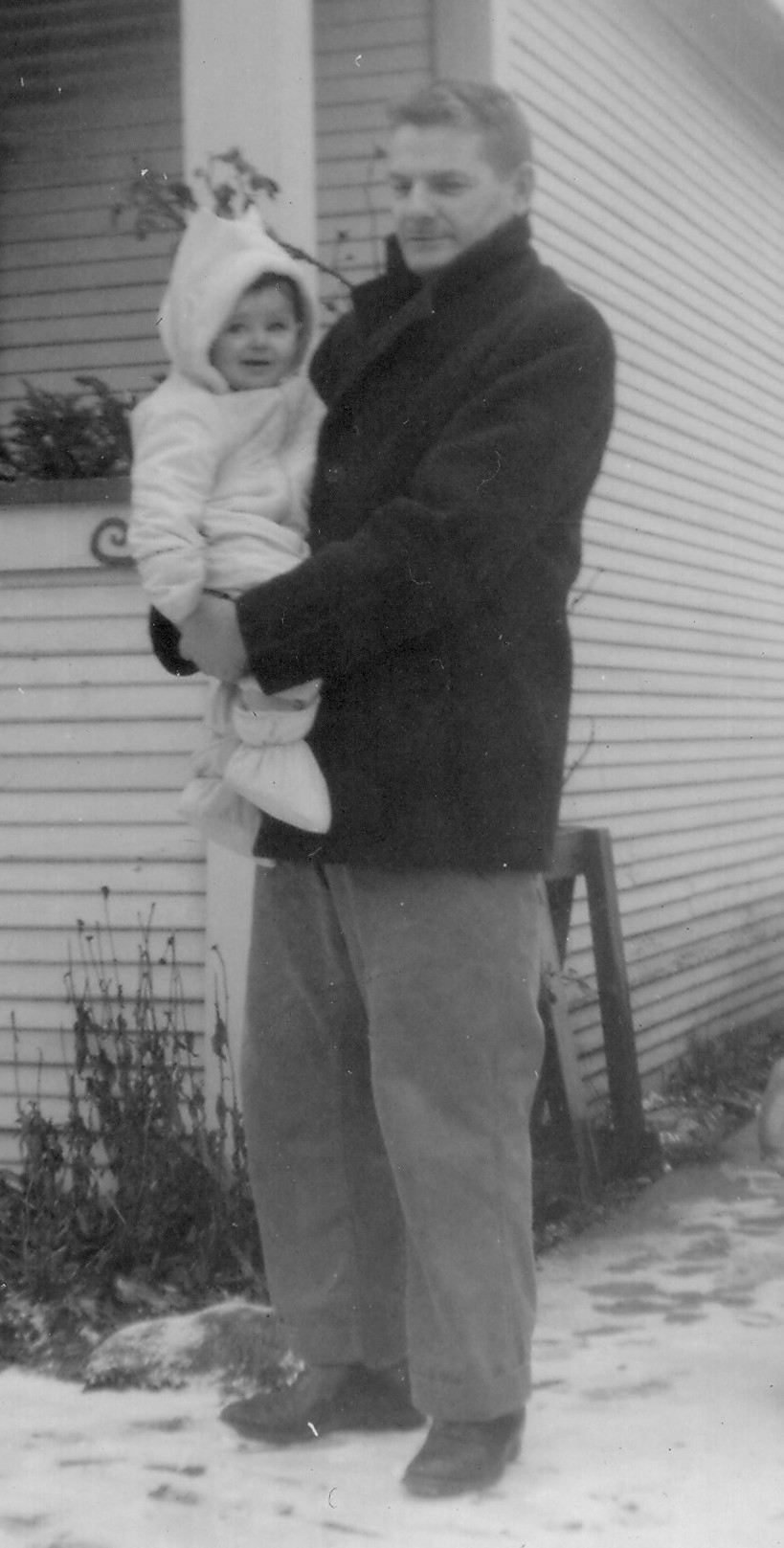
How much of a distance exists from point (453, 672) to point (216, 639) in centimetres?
34

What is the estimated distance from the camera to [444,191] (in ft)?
9.71

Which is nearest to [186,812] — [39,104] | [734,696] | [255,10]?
[255,10]

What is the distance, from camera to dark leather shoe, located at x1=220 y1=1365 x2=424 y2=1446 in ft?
10.6

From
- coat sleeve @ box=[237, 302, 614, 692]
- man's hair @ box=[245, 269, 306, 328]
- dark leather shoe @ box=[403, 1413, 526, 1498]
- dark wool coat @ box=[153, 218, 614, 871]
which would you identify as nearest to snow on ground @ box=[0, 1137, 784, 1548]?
dark leather shoe @ box=[403, 1413, 526, 1498]

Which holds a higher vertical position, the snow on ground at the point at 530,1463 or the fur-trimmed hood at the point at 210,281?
the fur-trimmed hood at the point at 210,281

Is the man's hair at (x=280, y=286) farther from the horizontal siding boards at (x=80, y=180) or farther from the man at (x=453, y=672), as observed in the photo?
the horizontal siding boards at (x=80, y=180)

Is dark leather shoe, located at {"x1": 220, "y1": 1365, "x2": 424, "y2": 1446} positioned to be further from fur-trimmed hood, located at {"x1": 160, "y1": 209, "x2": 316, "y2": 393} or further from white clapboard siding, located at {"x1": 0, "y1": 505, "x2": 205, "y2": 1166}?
fur-trimmed hood, located at {"x1": 160, "y1": 209, "x2": 316, "y2": 393}

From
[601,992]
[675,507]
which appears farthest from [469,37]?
[601,992]

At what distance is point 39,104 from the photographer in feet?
22.0

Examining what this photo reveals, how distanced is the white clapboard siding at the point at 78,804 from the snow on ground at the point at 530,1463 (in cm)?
109

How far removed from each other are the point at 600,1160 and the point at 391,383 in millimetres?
2859

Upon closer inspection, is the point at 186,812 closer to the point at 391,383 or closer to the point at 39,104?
the point at 391,383

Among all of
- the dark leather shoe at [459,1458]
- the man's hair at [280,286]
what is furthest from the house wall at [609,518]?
the dark leather shoe at [459,1458]

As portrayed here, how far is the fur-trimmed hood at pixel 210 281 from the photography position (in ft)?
9.88
